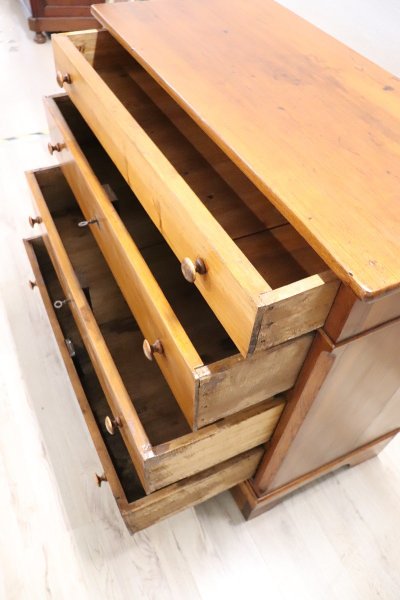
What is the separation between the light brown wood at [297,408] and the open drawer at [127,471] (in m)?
0.02

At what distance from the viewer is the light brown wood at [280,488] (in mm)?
891

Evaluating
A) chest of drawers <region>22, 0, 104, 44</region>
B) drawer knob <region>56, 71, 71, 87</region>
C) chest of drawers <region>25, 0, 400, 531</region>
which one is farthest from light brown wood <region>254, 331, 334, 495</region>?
chest of drawers <region>22, 0, 104, 44</region>

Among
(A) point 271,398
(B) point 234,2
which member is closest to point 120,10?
(B) point 234,2

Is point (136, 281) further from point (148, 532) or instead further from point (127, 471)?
point (148, 532)

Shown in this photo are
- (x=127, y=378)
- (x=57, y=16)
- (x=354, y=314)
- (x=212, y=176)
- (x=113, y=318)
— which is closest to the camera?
(x=354, y=314)

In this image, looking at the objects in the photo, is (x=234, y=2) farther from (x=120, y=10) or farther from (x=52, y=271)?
(x=52, y=271)

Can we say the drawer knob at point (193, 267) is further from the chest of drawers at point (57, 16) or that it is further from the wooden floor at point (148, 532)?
the chest of drawers at point (57, 16)

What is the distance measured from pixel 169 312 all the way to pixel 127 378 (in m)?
0.38

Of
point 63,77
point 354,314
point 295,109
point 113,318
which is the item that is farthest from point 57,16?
point 354,314

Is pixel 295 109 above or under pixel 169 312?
above

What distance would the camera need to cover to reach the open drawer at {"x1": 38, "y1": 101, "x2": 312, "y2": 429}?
0.54 metres

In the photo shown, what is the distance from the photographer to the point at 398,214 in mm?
489

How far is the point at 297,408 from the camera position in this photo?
65 cm

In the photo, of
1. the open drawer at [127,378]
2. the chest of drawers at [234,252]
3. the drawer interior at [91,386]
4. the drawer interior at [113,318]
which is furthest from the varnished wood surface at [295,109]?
the drawer interior at [91,386]
